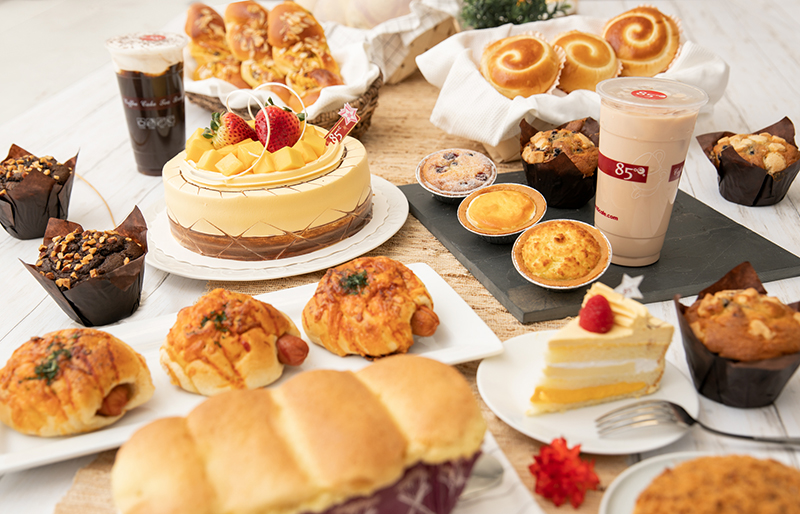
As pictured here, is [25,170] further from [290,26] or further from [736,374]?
[736,374]

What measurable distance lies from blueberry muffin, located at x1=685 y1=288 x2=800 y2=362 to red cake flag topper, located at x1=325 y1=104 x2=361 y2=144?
151 centimetres

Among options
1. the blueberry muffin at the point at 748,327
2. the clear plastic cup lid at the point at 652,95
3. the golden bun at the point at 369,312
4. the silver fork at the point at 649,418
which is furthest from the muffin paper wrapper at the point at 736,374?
the golden bun at the point at 369,312

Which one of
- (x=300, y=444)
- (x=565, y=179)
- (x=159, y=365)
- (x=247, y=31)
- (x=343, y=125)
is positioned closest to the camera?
(x=300, y=444)

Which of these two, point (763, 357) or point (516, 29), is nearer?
point (763, 357)

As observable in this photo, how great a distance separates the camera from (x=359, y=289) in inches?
74.2

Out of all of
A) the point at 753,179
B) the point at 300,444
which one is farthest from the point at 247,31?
the point at 300,444

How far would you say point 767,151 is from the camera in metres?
2.64

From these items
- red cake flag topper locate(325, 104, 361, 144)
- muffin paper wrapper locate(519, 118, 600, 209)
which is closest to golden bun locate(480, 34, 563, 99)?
muffin paper wrapper locate(519, 118, 600, 209)

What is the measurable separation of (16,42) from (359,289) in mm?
4401

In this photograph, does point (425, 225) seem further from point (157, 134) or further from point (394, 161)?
point (157, 134)

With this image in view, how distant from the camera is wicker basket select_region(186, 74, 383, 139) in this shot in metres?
3.34

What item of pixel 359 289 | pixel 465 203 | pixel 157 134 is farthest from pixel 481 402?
pixel 157 134

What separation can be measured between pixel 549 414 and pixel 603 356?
21 centimetres

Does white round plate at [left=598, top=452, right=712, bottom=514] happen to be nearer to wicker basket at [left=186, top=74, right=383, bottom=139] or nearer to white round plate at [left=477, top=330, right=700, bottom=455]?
white round plate at [left=477, top=330, right=700, bottom=455]
